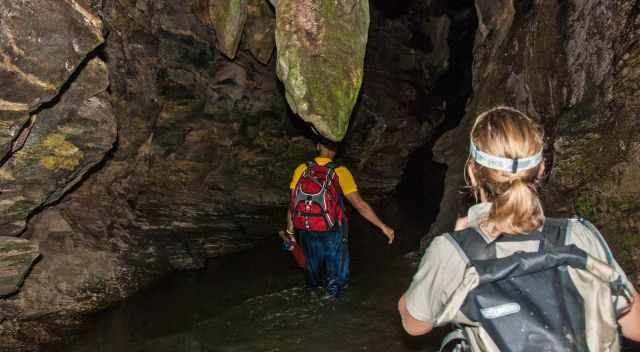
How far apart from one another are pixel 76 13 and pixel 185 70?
4.00 meters

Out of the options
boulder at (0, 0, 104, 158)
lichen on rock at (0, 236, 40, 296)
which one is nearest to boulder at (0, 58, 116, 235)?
lichen on rock at (0, 236, 40, 296)

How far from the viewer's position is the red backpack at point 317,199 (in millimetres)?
5199

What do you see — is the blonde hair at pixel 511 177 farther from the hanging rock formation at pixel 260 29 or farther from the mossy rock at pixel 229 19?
the hanging rock formation at pixel 260 29

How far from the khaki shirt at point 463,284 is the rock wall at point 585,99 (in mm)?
2813

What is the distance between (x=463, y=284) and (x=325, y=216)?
3.61 meters

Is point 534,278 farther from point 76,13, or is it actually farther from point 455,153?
point 455,153

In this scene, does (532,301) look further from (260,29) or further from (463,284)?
(260,29)

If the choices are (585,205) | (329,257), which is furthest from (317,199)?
(585,205)

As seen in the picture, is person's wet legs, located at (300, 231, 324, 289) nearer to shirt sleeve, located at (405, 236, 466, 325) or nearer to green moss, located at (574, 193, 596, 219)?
green moss, located at (574, 193, 596, 219)

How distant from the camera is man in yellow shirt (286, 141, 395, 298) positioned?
5.21 meters

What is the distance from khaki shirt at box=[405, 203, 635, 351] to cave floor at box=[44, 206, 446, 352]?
2.82 m

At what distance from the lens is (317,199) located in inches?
204

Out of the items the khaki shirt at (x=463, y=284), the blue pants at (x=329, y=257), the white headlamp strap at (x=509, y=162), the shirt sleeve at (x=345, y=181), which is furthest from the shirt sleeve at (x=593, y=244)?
the blue pants at (x=329, y=257)

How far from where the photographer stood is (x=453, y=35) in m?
15.9
